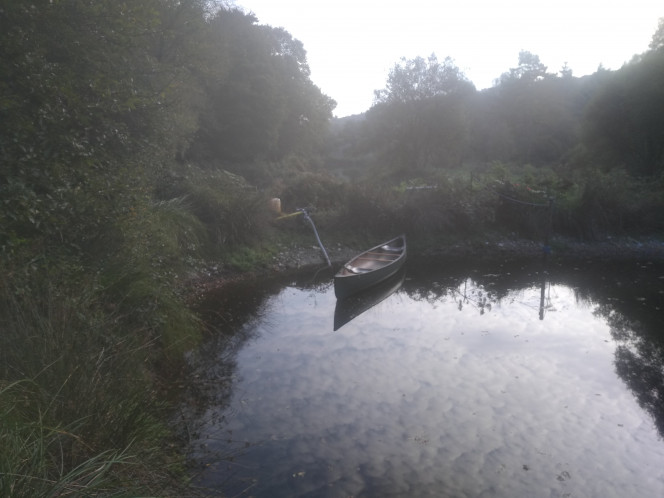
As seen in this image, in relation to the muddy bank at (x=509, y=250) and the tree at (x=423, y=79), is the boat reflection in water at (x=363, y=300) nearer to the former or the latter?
the muddy bank at (x=509, y=250)

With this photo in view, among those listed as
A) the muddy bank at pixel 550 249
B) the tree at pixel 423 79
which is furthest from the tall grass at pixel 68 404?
the tree at pixel 423 79

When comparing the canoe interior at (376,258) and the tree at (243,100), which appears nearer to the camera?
the canoe interior at (376,258)

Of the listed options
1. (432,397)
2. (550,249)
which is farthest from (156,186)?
(550,249)

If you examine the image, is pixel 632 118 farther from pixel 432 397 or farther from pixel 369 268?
pixel 432 397

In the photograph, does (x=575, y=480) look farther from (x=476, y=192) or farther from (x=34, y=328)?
(x=476, y=192)

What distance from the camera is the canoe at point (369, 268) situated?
38.3 feet

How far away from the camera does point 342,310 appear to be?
1137cm

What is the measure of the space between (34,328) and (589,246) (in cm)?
1847

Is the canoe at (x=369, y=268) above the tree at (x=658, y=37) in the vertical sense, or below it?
below

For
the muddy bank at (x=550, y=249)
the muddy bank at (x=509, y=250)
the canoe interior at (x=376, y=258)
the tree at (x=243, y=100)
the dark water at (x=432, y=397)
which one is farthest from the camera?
the tree at (x=243, y=100)

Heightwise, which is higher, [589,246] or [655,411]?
[655,411]

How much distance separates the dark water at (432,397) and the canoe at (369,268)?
1.84 ft

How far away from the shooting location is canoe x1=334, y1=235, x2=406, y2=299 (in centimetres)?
1169

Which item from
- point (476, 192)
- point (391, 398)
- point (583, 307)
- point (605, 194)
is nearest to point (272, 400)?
point (391, 398)
